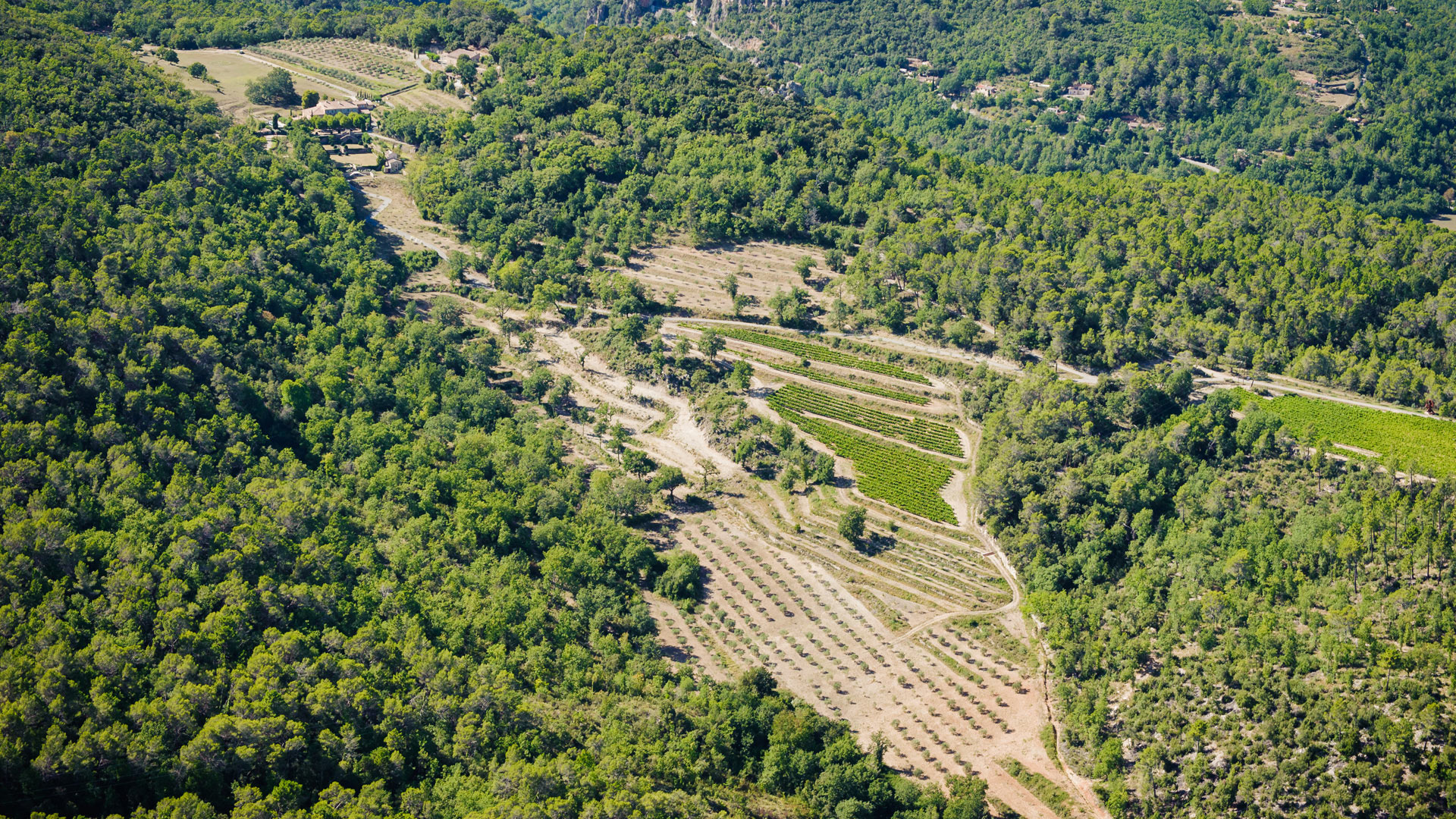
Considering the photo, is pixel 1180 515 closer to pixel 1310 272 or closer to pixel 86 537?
pixel 1310 272

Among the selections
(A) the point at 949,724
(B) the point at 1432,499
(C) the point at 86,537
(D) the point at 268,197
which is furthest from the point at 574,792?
(D) the point at 268,197

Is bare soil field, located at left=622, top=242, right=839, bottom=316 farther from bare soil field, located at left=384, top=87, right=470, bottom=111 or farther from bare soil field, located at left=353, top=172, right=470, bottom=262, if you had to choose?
bare soil field, located at left=384, top=87, right=470, bottom=111

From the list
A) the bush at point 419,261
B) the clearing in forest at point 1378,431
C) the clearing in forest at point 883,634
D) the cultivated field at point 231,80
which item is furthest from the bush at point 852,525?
the cultivated field at point 231,80

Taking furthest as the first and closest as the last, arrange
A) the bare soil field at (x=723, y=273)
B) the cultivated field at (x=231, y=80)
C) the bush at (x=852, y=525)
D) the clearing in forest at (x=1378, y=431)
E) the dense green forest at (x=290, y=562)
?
1. the cultivated field at (x=231, y=80)
2. the bare soil field at (x=723, y=273)
3. the bush at (x=852, y=525)
4. the clearing in forest at (x=1378, y=431)
5. the dense green forest at (x=290, y=562)

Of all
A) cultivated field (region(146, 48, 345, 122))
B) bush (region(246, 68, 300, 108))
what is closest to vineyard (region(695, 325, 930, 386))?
cultivated field (region(146, 48, 345, 122))

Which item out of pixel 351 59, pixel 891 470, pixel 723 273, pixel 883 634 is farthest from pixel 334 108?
pixel 883 634

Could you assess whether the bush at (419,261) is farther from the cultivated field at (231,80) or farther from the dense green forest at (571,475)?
the cultivated field at (231,80)

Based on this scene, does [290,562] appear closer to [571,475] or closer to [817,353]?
[571,475]
